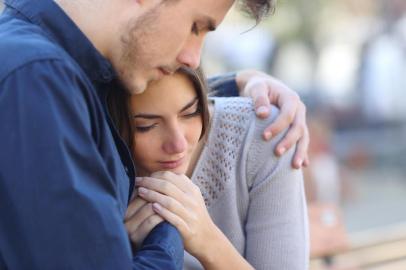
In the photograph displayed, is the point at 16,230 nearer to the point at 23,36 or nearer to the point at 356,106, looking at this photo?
the point at 23,36

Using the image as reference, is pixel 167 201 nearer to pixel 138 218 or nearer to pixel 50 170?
pixel 138 218

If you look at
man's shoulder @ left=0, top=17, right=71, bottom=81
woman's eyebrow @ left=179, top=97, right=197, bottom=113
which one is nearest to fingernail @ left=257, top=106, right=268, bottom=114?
woman's eyebrow @ left=179, top=97, right=197, bottom=113

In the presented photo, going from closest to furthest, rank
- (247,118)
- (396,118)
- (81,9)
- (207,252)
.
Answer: (81,9) < (207,252) < (247,118) < (396,118)

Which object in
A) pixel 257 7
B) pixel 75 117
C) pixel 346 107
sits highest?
pixel 75 117

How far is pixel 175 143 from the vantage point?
2.15 m

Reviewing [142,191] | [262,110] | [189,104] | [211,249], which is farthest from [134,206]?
[262,110]

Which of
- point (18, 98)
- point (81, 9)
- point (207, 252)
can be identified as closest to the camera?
point (18, 98)

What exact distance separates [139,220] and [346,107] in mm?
10593

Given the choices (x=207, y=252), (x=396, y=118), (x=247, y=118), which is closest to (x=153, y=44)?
(x=207, y=252)

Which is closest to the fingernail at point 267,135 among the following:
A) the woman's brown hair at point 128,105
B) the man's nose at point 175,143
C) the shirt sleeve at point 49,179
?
the woman's brown hair at point 128,105

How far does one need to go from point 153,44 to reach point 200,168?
0.80 metres

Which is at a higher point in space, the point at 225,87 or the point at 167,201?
the point at 167,201

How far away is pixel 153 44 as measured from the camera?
5.44 ft

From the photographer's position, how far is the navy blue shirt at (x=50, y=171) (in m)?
1.43
